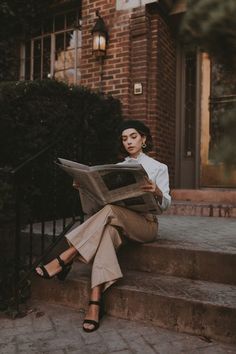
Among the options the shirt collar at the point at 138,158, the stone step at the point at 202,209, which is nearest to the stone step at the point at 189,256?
the shirt collar at the point at 138,158

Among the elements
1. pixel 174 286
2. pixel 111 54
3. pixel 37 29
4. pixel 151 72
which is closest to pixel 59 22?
pixel 37 29

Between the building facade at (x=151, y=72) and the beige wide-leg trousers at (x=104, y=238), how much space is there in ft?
8.46

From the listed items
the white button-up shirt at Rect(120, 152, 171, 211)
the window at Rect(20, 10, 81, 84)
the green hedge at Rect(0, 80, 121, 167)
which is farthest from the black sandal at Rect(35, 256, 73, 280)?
the window at Rect(20, 10, 81, 84)

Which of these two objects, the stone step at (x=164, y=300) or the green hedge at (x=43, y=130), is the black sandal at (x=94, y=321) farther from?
the green hedge at (x=43, y=130)

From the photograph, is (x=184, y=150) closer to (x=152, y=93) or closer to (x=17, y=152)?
(x=152, y=93)

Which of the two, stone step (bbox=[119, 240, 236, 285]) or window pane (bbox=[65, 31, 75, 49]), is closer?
stone step (bbox=[119, 240, 236, 285])

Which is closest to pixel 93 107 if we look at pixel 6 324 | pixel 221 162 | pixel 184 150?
pixel 184 150

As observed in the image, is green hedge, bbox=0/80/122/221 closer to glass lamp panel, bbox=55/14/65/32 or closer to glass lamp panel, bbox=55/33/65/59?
glass lamp panel, bbox=55/33/65/59

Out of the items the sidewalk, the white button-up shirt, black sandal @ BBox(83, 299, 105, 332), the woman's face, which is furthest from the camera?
the woman's face

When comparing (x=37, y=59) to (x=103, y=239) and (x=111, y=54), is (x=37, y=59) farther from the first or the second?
(x=103, y=239)

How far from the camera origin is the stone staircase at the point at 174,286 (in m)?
2.10

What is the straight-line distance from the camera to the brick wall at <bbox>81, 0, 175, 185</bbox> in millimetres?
4992

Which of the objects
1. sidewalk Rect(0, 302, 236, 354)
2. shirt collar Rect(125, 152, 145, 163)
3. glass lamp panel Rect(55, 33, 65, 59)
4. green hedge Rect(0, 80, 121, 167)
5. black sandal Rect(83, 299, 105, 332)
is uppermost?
glass lamp panel Rect(55, 33, 65, 59)

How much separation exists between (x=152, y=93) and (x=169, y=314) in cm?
347
